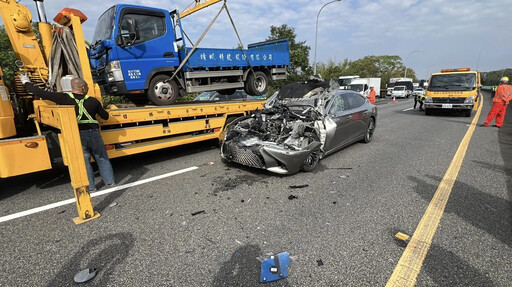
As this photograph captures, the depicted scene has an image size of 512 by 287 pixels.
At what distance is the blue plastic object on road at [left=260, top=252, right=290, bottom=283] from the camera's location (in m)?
2.12

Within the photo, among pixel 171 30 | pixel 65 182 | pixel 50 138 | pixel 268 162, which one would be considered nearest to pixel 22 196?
pixel 65 182

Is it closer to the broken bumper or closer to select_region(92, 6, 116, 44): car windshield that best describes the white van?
the broken bumper

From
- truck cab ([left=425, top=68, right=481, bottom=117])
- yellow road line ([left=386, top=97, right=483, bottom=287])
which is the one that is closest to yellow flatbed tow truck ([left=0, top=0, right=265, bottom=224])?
yellow road line ([left=386, top=97, right=483, bottom=287])

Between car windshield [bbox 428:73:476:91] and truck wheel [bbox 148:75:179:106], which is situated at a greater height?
truck wheel [bbox 148:75:179:106]

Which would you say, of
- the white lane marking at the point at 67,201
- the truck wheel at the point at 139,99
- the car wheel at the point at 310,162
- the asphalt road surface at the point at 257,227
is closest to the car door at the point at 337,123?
the car wheel at the point at 310,162

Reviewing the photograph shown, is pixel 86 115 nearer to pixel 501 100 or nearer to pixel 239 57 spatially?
pixel 239 57

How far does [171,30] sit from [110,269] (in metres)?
5.16

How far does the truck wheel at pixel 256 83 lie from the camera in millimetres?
7684

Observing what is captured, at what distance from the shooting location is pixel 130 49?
5.12 m

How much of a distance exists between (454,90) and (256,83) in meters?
9.47

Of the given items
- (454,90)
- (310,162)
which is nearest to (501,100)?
(454,90)

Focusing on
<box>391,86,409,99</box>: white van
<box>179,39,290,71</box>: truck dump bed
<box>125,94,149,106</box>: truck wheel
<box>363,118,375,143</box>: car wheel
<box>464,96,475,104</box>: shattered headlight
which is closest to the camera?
<box>179,39,290,71</box>: truck dump bed

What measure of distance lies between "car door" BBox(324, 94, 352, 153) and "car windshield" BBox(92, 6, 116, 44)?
4.61 m

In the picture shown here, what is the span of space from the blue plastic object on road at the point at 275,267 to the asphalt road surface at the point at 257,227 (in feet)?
0.19
